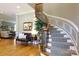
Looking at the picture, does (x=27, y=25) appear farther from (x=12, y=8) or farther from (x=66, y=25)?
(x=66, y=25)

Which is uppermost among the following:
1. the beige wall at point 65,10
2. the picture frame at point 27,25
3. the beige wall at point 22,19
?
the beige wall at point 65,10

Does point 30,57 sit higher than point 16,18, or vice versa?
point 16,18

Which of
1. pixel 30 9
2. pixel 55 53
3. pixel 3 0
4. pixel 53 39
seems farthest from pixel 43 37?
pixel 3 0

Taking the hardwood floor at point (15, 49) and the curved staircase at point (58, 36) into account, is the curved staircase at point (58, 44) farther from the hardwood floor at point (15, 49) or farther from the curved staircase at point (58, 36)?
the hardwood floor at point (15, 49)

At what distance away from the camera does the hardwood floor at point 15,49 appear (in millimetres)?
2611

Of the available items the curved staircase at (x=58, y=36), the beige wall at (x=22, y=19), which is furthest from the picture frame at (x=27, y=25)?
the curved staircase at (x=58, y=36)

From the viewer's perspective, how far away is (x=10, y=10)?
2641 millimetres

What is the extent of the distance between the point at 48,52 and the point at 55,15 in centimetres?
64

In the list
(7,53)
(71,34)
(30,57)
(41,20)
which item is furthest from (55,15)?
(7,53)

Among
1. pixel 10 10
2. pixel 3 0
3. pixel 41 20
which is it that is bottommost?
pixel 41 20

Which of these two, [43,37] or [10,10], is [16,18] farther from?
[43,37]

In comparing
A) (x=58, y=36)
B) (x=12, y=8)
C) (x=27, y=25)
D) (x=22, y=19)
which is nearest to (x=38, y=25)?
(x=27, y=25)

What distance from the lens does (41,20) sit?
2676 mm

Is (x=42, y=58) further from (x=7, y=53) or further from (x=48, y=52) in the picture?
(x=7, y=53)
